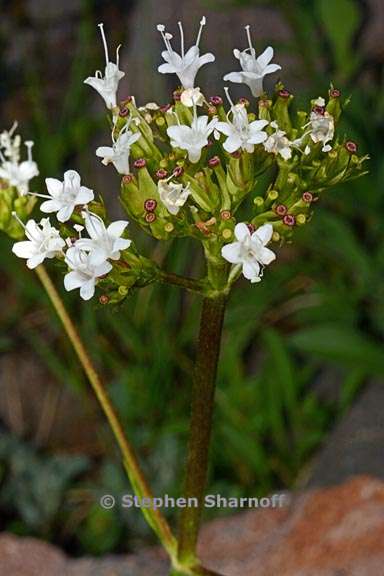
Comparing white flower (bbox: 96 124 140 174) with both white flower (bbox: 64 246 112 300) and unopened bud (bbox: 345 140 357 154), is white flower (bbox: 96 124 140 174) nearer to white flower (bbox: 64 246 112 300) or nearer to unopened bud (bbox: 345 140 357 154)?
white flower (bbox: 64 246 112 300)

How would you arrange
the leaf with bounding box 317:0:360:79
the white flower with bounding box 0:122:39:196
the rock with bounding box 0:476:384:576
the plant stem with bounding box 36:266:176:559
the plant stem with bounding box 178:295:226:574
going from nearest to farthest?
1. the plant stem with bounding box 178:295:226:574
2. the plant stem with bounding box 36:266:176:559
3. the white flower with bounding box 0:122:39:196
4. the rock with bounding box 0:476:384:576
5. the leaf with bounding box 317:0:360:79

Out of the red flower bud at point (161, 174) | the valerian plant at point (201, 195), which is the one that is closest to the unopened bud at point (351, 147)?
Result: the valerian plant at point (201, 195)

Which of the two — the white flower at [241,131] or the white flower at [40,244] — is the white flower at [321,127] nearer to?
the white flower at [241,131]

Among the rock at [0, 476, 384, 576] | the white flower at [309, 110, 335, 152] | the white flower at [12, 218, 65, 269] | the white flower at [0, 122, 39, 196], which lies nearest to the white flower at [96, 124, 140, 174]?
the white flower at [12, 218, 65, 269]

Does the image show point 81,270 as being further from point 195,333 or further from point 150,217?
point 195,333

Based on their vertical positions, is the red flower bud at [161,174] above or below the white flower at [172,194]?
above

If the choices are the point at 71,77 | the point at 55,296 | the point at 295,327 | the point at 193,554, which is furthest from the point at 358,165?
the point at 71,77
